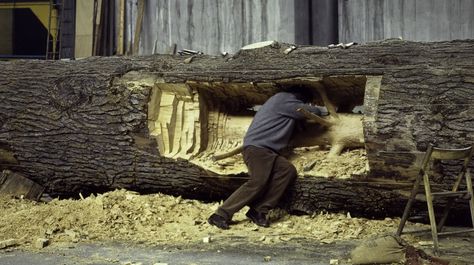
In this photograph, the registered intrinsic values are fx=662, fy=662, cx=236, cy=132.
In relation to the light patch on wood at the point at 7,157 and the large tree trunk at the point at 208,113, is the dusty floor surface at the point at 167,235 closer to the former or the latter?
the large tree trunk at the point at 208,113

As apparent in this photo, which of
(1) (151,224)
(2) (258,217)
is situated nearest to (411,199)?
(2) (258,217)

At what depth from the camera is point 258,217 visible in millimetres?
6734

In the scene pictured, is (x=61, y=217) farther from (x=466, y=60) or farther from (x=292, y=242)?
(x=466, y=60)

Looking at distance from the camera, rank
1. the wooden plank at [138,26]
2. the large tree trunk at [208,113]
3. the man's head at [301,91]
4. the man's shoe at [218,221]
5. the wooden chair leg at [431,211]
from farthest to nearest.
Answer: the wooden plank at [138,26] < the man's head at [301,91] < the man's shoe at [218,221] < the large tree trunk at [208,113] < the wooden chair leg at [431,211]

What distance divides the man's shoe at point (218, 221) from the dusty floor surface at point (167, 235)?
0.18ft

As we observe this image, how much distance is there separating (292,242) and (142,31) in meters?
5.30

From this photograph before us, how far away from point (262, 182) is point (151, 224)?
1.20m

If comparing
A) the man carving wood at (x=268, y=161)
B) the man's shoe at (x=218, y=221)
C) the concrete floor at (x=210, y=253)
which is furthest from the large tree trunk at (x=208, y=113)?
the concrete floor at (x=210, y=253)

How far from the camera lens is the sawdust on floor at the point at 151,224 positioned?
6281 millimetres

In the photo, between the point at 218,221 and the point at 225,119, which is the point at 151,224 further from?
the point at 225,119

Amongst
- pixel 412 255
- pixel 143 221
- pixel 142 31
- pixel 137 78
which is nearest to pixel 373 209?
pixel 412 255

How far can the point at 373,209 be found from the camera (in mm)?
6520

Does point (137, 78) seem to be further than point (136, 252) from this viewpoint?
Yes

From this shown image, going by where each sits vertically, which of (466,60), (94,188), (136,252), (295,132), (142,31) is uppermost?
(142,31)
